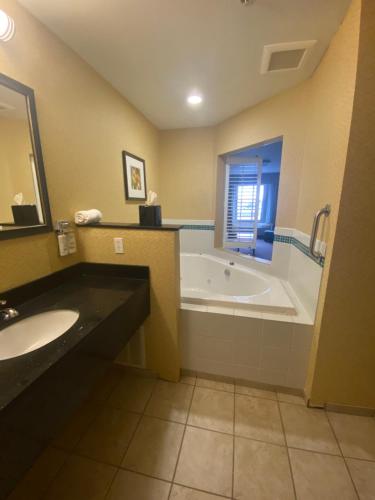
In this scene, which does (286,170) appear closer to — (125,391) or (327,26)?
(327,26)

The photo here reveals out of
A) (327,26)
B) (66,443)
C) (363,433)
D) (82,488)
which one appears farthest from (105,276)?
(327,26)

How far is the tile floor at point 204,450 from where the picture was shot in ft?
3.28

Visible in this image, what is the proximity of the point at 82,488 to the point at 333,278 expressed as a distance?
170cm

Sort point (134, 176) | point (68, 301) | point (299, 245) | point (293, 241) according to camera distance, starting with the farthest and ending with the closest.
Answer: point (134, 176), point (293, 241), point (299, 245), point (68, 301)

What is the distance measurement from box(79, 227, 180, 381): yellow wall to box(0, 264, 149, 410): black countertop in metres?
0.08

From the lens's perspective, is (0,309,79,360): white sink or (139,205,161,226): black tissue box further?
(139,205,161,226): black tissue box

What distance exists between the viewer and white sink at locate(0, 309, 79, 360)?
36.7 inches

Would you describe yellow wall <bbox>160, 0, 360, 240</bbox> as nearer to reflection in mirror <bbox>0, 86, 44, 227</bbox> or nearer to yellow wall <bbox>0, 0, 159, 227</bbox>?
yellow wall <bbox>0, 0, 159, 227</bbox>

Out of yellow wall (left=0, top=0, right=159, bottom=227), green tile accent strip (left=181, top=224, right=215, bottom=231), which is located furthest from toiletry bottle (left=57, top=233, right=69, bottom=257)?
green tile accent strip (left=181, top=224, right=215, bottom=231)

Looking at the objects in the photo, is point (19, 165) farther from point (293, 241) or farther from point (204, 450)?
point (293, 241)

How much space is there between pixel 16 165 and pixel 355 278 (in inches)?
77.9

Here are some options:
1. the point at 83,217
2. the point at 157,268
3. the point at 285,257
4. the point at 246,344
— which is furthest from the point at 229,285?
the point at 83,217

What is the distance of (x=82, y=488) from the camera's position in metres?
1.00

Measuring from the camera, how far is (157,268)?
1426 millimetres
